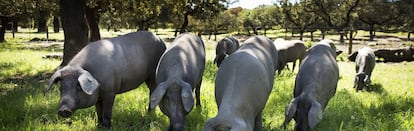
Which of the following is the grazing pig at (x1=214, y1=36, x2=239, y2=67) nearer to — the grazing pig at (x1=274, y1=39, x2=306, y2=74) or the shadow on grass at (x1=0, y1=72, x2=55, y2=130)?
the grazing pig at (x1=274, y1=39, x2=306, y2=74)

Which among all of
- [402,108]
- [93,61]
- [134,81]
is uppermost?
[93,61]

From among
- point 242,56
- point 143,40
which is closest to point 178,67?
point 242,56

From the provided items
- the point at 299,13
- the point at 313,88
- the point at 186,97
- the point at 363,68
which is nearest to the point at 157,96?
the point at 186,97

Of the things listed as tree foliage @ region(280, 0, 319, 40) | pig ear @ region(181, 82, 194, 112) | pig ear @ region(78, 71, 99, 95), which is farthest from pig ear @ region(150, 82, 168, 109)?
tree foliage @ region(280, 0, 319, 40)

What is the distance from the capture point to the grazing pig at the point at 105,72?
4723 mm

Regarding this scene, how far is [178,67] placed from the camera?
499 centimetres

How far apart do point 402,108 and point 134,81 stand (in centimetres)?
497

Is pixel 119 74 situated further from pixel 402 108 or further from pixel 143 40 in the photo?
pixel 402 108

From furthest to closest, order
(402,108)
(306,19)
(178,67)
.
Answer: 1. (306,19)
2. (402,108)
3. (178,67)

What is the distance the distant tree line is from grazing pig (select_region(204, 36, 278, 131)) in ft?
22.3

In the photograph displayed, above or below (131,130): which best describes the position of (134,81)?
above

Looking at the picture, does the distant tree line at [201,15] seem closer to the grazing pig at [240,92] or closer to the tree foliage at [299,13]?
the tree foliage at [299,13]

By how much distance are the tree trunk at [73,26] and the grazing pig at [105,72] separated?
4189 mm

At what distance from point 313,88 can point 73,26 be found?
7190 millimetres
